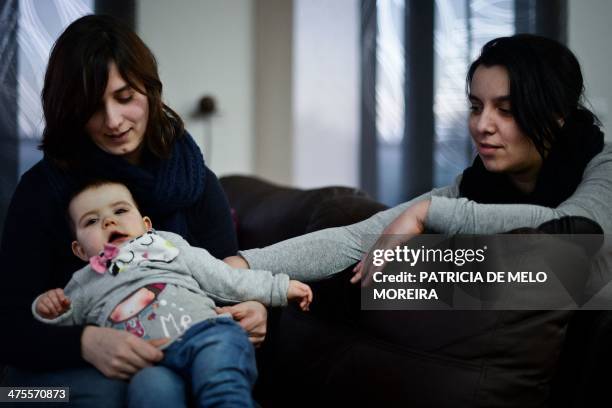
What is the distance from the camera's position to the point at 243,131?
411cm

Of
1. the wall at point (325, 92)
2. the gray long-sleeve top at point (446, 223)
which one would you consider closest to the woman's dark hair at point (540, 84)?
the gray long-sleeve top at point (446, 223)

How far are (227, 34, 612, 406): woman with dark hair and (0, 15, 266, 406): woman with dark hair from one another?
0.24 meters

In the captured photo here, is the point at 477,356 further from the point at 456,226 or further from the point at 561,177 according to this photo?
the point at 561,177

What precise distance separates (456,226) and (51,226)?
0.82m

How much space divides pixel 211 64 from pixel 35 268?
2635mm

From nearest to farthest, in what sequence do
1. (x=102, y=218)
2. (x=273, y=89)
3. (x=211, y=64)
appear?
(x=102, y=218) → (x=211, y=64) → (x=273, y=89)

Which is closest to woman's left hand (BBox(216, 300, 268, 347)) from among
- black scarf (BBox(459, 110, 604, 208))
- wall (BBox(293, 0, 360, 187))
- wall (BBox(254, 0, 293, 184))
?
black scarf (BBox(459, 110, 604, 208))

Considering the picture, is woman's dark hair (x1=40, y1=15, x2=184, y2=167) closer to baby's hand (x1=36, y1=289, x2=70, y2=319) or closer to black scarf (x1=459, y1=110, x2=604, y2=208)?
baby's hand (x1=36, y1=289, x2=70, y2=319)

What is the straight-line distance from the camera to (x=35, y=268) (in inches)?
55.8

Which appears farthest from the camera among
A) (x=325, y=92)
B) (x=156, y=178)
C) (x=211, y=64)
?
(x=325, y=92)

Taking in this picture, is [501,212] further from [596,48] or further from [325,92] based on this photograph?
[325,92]

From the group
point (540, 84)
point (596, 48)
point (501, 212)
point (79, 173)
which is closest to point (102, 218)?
point (79, 173)

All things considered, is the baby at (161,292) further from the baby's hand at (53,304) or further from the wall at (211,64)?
the wall at (211,64)

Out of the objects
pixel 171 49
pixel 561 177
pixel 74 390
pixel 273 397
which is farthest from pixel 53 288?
pixel 171 49
